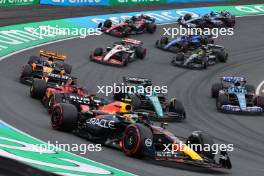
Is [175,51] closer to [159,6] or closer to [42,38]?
[42,38]

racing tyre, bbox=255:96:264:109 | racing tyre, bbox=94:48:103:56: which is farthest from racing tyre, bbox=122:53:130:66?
racing tyre, bbox=255:96:264:109

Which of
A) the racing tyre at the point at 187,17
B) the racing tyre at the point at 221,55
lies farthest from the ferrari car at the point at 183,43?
the racing tyre at the point at 187,17

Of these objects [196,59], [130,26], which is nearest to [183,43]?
[196,59]

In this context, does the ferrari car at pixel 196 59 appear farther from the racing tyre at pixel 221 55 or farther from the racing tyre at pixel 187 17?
the racing tyre at pixel 187 17

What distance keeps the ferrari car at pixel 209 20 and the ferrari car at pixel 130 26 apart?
8.99 feet

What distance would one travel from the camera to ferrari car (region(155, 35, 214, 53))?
36.6 meters

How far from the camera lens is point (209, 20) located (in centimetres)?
4244

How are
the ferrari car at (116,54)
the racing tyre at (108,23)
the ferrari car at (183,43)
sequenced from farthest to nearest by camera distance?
the racing tyre at (108,23), the ferrari car at (183,43), the ferrari car at (116,54)

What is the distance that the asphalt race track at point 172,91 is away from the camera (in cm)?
1767

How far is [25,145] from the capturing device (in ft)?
53.0
